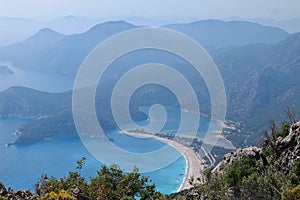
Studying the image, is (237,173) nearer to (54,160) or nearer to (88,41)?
(54,160)

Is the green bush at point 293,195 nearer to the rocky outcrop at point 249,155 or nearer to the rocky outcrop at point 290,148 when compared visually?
the rocky outcrop at point 290,148

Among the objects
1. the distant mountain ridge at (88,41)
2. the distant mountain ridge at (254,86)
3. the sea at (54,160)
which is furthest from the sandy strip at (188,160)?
the distant mountain ridge at (88,41)

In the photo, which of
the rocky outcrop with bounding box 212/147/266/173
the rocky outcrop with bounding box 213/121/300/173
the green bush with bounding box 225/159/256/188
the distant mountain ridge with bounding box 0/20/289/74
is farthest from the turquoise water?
the distant mountain ridge with bounding box 0/20/289/74

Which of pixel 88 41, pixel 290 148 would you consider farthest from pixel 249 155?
pixel 88 41

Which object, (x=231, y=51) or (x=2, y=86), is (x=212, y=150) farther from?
(x=2, y=86)

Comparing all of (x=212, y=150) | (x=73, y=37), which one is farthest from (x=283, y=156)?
(x=73, y=37)

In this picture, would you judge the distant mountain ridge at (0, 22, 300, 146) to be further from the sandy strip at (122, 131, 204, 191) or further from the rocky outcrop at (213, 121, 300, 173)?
the rocky outcrop at (213, 121, 300, 173)
